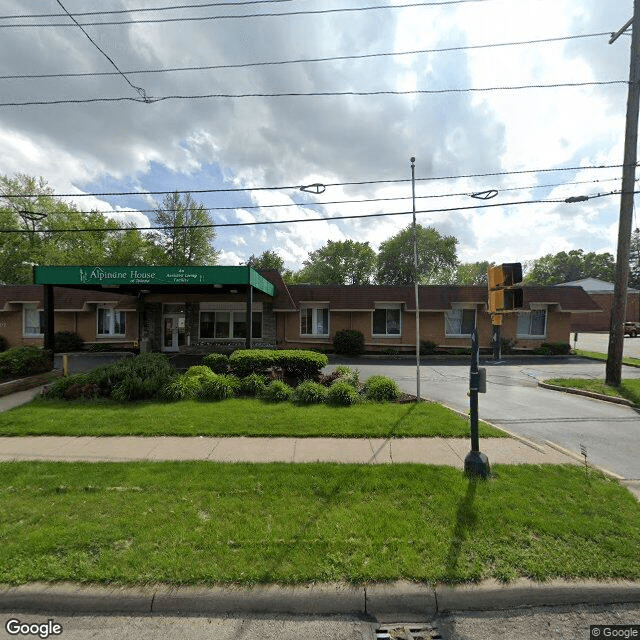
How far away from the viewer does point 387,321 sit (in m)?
19.3

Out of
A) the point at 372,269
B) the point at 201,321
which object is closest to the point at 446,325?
the point at 201,321

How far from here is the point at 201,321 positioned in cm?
1855

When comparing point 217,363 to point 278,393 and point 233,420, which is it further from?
point 233,420

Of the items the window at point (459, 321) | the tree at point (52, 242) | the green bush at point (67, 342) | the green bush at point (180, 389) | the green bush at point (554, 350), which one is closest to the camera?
the green bush at point (180, 389)

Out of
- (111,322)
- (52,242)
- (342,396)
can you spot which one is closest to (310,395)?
(342,396)

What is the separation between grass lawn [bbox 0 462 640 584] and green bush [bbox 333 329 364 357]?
43.1 ft

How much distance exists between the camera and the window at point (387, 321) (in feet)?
63.0

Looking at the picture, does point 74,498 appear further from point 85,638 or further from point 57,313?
point 57,313

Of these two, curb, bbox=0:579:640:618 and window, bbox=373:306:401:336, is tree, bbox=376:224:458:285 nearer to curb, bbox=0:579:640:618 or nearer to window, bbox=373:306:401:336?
window, bbox=373:306:401:336

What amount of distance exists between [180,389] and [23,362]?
20.4 ft

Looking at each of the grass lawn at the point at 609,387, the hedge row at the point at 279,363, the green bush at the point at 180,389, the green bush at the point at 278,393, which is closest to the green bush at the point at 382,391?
the hedge row at the point at 279,363

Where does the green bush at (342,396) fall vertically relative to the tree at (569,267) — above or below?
below

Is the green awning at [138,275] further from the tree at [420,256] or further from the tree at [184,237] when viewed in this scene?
the tree at [420,256]

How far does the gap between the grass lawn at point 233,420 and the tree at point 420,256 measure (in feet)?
148
